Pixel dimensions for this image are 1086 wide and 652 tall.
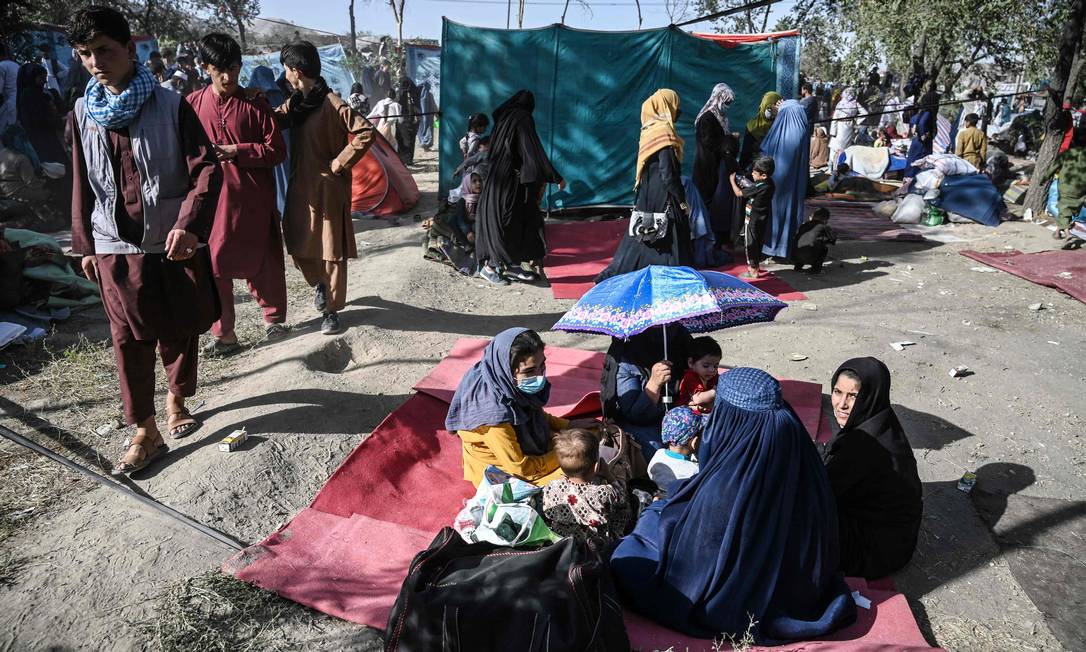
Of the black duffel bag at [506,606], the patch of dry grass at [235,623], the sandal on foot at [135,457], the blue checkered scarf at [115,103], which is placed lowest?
the patch of dry grass at [235,623]

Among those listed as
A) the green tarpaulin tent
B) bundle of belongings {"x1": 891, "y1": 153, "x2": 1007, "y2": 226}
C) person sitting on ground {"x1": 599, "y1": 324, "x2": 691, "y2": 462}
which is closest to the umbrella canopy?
person sitting on ground {"x1": 599, "y1": 324, "x2": 691, "y2": 462}

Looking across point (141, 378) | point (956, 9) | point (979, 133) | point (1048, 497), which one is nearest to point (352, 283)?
point (141, 378)

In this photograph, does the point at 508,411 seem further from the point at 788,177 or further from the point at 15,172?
the point at 15,172

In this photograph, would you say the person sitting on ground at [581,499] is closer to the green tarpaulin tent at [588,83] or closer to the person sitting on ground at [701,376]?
the person sitting on ground at [701,376]

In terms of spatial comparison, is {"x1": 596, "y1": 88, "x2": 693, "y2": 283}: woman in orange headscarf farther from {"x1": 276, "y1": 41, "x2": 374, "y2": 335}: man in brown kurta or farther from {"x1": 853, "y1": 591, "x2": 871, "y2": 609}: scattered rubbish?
{"x1": 853, "y1": 591, "x2": 871, "y2": 609}: scattered rubbish

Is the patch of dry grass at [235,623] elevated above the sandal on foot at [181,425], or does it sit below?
below

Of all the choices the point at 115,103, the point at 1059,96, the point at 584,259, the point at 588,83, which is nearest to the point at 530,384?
the point at 115,103

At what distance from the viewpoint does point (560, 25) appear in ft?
30.1

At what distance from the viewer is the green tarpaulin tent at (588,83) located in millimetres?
9273

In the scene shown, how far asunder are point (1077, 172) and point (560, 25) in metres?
6.24

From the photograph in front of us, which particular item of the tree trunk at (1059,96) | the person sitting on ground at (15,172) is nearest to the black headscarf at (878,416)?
the tree trunk at (1059,96)

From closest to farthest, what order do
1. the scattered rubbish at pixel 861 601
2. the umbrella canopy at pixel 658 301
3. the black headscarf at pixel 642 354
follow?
the scattered rubbish at pixel 861 601
the umbrella canopy at pixel 658 301
the black headscarf at pixel 642 354

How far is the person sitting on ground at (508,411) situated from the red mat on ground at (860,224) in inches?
268

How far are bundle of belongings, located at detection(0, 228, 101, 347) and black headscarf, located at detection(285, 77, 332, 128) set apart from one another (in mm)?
2092
